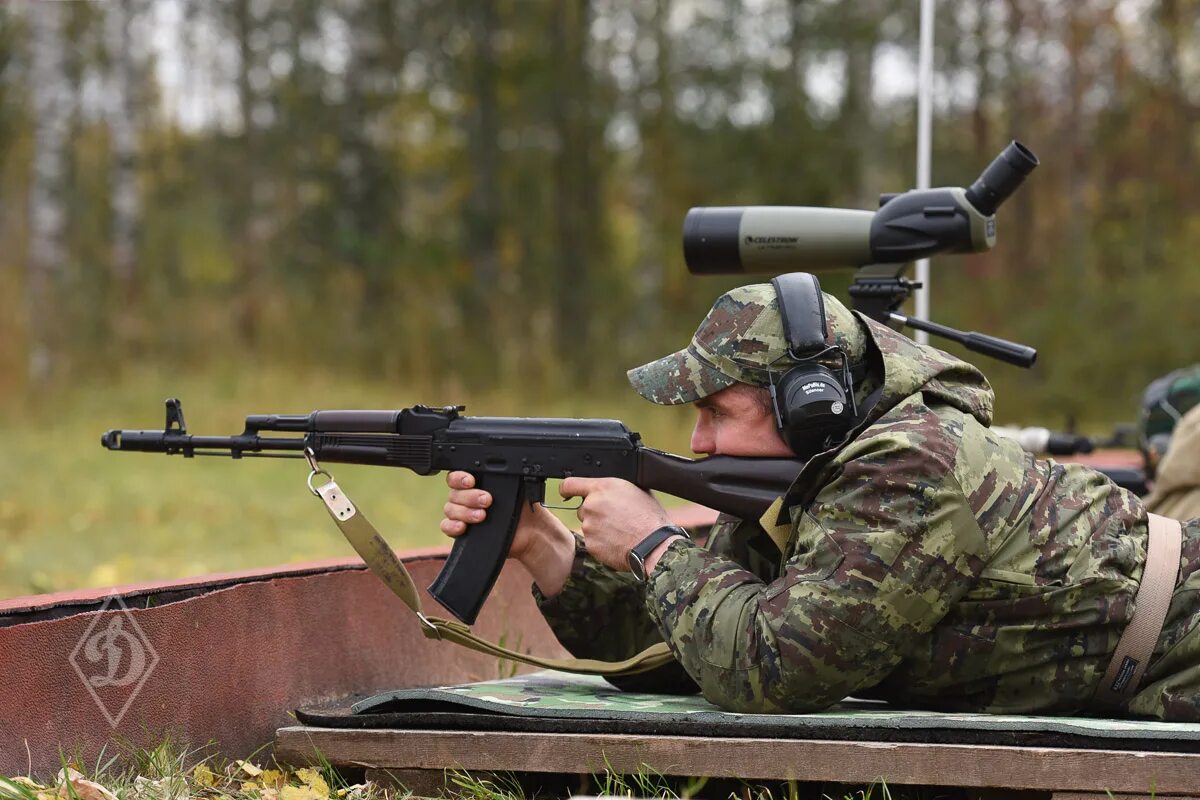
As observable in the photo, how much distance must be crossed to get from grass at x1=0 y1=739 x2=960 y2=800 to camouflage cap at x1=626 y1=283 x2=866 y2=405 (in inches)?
34.3

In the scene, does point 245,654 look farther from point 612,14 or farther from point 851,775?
point 612,14

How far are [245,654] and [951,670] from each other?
1831 mm

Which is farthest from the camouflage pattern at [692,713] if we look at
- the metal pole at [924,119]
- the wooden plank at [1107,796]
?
the metal pole at [924,119]

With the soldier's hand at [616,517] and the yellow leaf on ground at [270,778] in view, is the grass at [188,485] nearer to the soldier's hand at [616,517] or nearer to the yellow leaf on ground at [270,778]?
the yellow leaf on ground at [270,778]

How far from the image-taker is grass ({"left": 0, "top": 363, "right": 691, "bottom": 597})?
811 cm

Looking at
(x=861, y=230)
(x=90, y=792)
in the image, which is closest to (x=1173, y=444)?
(x=861, y=230)

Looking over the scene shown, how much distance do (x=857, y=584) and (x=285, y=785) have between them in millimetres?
1442

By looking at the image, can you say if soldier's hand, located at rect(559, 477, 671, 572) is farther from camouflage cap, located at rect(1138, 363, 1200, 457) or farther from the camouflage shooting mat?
camouflage cap, located at rect(1138, 363, 1200, 457)

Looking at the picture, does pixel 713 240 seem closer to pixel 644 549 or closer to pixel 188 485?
pixel 644 549

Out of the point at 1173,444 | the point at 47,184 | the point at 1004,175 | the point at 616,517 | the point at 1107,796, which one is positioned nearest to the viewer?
the point at 1107,796

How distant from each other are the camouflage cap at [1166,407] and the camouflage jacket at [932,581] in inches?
106

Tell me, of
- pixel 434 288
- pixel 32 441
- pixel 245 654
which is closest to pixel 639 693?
pixel 245 654

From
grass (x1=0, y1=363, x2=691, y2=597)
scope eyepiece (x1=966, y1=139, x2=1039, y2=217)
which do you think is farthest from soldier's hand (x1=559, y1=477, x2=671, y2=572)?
grass (x1=0, y1=363, x2=691, y2=597)

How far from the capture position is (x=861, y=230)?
183 inches
